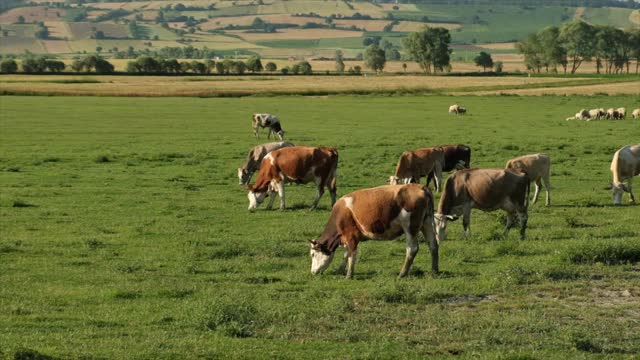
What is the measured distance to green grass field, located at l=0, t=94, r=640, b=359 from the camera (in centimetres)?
1227

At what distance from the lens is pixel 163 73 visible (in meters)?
154

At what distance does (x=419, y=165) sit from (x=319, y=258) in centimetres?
1163

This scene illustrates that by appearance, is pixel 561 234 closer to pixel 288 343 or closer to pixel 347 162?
pixel 288 343


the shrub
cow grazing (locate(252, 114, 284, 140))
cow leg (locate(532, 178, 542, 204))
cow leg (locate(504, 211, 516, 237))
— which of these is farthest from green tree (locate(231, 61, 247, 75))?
the shrub

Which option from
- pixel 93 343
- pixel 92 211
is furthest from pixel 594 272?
pixel 92 211

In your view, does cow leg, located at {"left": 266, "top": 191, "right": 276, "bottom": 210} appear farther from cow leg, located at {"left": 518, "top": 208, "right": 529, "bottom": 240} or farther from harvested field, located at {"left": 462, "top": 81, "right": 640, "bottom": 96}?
harvested field, located at {"left": 462, "top": 81, "right": 640, "bottom": 96}

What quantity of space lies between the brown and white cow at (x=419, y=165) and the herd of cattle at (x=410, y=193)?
0.03 metres

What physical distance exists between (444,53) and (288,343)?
164 m

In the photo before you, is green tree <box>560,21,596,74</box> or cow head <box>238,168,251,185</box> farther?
green tree <box>560,21,596,74</box>

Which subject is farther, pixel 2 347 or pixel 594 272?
pixel 594 272

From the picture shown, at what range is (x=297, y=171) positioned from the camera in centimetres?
2552

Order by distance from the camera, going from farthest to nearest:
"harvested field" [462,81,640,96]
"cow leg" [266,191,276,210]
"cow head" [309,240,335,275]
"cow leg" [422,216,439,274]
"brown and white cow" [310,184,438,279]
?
"harvested field" [462,81,640,96], "cow leg" [266,191,276,210], "cow head" [309,240,335,275], "cow leg" [422,216,439,274], "brown and white cow" [310,184,438,279]

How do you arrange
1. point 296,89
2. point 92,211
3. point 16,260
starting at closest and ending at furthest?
point 16,260, point 92,211, point 296,89

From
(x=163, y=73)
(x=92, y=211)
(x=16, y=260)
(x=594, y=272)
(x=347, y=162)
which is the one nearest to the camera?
(x=594, y=272)
